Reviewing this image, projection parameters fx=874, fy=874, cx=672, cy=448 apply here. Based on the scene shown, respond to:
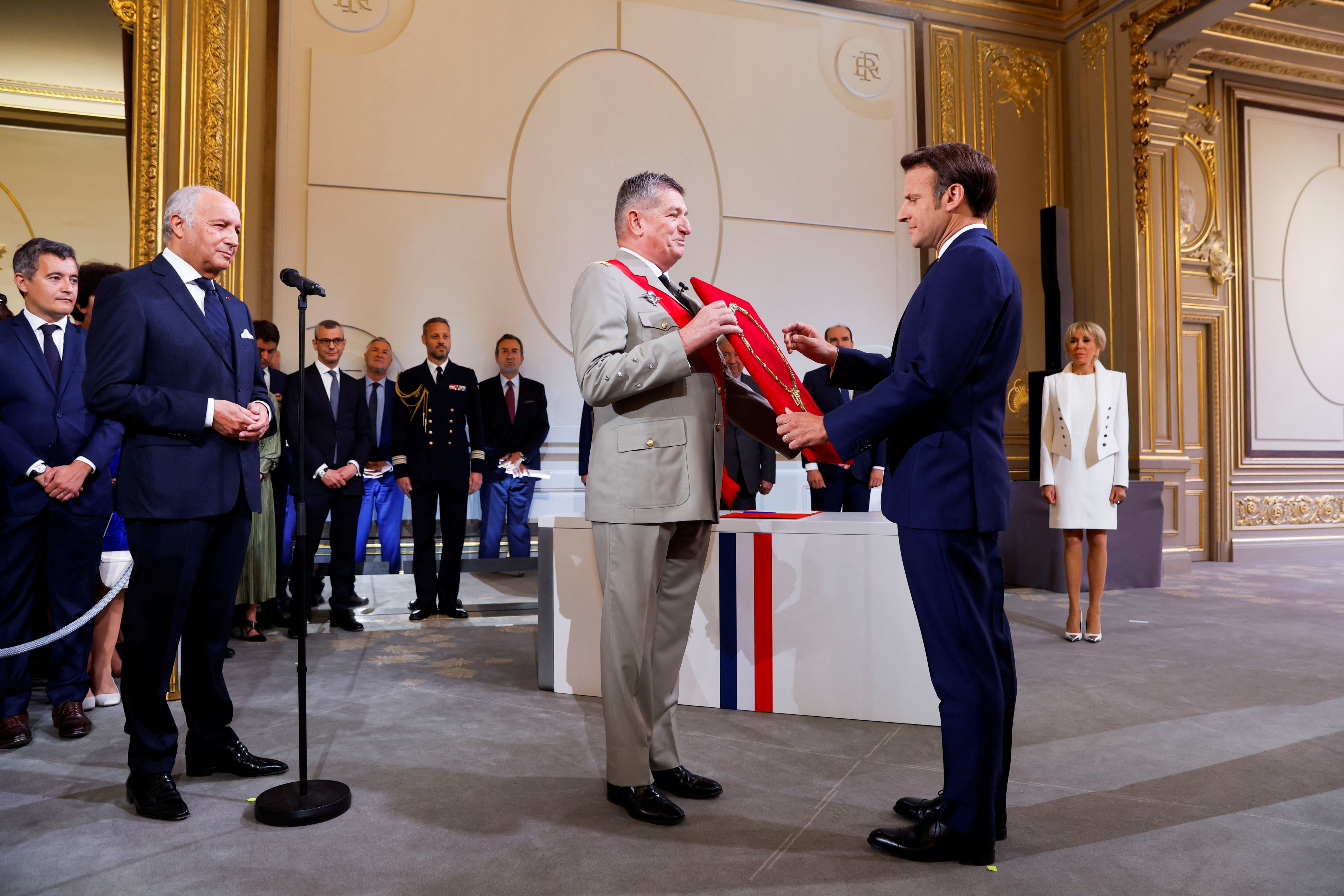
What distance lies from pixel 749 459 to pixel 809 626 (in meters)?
2.63

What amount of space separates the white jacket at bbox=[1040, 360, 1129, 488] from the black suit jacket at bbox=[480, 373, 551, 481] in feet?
9.93

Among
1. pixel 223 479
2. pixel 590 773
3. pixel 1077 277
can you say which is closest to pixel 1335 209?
pixel 1077 277

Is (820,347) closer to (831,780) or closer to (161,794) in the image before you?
(831,780)

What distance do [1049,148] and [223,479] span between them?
7041 millimetres

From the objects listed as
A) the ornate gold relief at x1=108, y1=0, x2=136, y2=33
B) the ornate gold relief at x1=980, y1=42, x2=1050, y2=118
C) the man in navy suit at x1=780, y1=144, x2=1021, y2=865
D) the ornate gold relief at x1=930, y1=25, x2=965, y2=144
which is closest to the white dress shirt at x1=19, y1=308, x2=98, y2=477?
the man in navy suit at x1=780, y1=144, x2=1021, y2=865

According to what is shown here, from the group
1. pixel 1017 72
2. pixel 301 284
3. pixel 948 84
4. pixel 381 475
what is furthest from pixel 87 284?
pixel 1017 72

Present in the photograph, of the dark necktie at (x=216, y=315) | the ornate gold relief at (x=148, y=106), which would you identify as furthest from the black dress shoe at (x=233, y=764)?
the ornate gold relief at (x=148, y=106)

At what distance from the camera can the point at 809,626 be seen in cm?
289

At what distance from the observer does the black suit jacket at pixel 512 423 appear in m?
5.59

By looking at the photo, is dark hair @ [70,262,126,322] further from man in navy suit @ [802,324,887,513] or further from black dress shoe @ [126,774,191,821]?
man in navy suit @ [802,324,887,513]

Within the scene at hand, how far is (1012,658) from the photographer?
71.2 inches

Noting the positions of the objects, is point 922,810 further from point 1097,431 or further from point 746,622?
point 1097,431

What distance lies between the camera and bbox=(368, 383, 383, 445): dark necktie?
507 centimetres

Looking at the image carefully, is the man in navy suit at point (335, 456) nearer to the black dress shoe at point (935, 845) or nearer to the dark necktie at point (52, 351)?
the dark necktie at point (52, 351)
